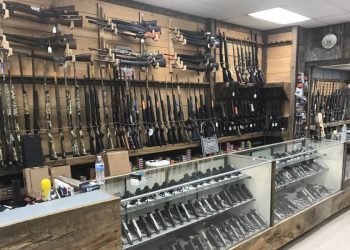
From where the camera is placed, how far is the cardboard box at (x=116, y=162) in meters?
3.10

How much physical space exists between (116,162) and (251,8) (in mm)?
2792

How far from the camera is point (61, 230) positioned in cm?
140

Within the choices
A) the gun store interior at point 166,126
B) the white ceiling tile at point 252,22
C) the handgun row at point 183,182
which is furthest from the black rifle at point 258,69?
the handgun row at point 183,182

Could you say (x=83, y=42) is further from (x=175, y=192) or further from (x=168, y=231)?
(x=168, y=231)

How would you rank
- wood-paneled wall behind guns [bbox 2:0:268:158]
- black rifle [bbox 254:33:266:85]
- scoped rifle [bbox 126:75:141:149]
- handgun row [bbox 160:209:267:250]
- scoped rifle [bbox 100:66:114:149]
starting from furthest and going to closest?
black rifle [bbox 254:33:266:85], scoped rifle [bbox 126:75:141:149], scoped rifle [bbox 100:66:114:149], wood-paneled wall behind guns [bbox 2:0:268:158], handgun row [bbox 160:209:267:250]

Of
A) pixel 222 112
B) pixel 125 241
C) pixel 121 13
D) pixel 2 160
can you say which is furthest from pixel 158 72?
pixel 125 241

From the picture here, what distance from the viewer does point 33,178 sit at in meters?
2.62

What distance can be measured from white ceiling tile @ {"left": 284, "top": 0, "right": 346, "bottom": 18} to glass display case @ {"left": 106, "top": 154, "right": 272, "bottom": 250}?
7.78 feet

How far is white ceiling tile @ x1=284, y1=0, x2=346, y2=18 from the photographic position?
13.0 ft

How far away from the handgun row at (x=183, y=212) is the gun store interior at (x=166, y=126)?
1 centimetres

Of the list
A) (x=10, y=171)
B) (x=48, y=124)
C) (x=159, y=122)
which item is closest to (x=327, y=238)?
(x=159, y=122)

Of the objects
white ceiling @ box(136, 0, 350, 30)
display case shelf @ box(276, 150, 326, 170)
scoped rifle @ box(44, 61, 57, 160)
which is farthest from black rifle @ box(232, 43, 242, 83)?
scoped rifle @ box(44, 61, 57, 160)

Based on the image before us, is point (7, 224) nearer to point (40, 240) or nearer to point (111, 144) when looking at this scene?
point (40, 240)

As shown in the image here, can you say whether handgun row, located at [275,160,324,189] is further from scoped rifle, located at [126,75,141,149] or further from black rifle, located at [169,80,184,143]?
scoped rifle, located at [126,75,141,149]
